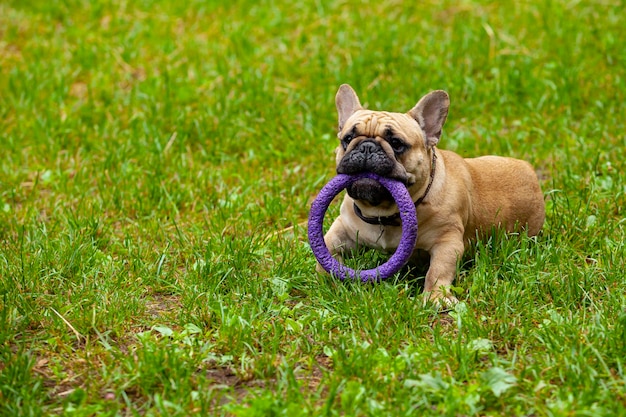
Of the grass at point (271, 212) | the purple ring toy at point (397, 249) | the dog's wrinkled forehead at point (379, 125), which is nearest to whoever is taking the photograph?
the grass at point (271, 212)

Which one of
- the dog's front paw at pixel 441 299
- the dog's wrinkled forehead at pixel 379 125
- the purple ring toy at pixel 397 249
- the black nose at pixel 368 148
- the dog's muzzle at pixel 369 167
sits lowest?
the dog's front paw at pixel 441 299

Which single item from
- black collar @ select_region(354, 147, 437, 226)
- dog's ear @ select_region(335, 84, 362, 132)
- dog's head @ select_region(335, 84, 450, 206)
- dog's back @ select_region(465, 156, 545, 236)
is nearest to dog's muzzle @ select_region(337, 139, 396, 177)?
dog's head @ select_region(335, 84, 450, 206)

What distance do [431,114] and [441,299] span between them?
1.22 m

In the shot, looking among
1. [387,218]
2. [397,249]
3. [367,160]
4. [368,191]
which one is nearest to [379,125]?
[367,160]

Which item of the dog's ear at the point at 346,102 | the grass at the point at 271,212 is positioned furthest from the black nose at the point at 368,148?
the grass at the point at 271,212

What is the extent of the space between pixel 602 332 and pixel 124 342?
2286 millimetres

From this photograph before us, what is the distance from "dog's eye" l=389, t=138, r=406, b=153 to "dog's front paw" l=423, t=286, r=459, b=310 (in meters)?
0.81

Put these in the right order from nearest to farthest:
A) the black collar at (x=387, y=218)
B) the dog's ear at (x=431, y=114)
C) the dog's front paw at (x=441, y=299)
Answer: the dog's front paw at (x=441, y=299)
the black collar at (x=387, y=218)
the dog's ear at (x=431, y=114)

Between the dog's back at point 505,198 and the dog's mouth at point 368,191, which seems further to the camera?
the dog's back at point 505,198

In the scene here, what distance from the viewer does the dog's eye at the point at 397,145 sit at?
189 inches

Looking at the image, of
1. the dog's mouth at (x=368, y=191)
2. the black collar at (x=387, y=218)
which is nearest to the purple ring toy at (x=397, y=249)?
the dog's mouth at (x=368, y=191)

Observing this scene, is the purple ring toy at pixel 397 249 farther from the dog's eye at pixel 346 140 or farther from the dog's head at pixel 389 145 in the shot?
the dog's eye at pixel 346 140

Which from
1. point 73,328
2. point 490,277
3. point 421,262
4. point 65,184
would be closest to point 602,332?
point 490,277

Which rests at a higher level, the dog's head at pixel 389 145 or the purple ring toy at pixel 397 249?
the dog's head at pixel 389 145
